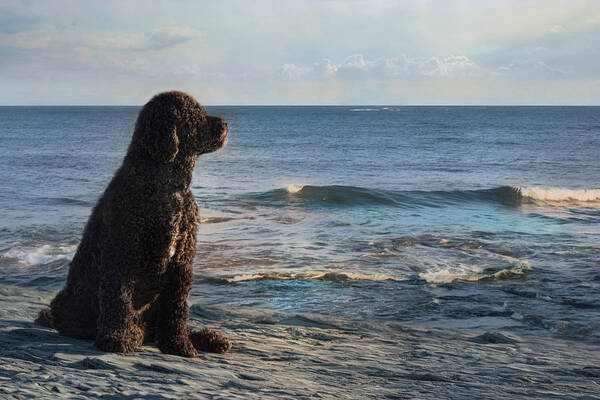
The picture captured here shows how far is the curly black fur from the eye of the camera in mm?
3957

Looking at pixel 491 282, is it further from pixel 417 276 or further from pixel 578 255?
pixel 578 255

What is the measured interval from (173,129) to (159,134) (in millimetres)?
103

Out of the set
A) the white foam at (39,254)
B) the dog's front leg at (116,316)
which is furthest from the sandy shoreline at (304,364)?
the white foam at (39,254)

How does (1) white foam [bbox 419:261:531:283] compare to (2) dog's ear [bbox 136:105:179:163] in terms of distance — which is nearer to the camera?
(2) dog's ear [bbox 136:105:179:163]

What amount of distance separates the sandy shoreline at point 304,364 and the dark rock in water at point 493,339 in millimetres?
15

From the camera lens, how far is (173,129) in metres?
3.94

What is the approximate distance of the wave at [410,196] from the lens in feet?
60.0

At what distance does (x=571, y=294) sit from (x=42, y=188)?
1768 centimetres

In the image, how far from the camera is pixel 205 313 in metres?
6.39

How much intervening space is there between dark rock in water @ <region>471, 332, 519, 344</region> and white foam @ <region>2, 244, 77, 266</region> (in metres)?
7.15

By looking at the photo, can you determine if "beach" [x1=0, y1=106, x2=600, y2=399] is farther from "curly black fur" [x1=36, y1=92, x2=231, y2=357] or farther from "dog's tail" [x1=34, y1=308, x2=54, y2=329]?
"curly black fur" [x1=36, y1=92, x2=231, y2=357]

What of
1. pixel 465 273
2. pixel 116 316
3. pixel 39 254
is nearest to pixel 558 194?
pixel 465 273

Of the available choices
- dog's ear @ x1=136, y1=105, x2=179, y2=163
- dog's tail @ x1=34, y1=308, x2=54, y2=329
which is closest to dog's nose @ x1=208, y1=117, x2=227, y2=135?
dog's ear @ x1=136, y1=105, x2=179, y2=163

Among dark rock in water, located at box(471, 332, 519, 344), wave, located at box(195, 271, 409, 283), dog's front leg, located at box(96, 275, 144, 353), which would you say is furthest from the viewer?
wave, located at box(195, 271, 409, 283)
